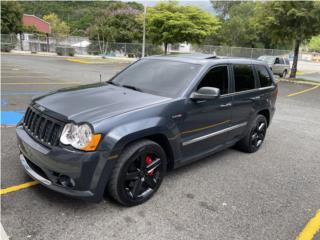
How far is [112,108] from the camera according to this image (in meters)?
3.29

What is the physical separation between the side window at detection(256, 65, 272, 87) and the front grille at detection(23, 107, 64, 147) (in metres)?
3.75

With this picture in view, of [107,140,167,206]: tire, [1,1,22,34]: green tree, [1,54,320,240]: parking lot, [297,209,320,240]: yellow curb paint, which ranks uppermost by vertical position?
[1,1,22,34]: green tree

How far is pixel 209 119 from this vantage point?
164 inches

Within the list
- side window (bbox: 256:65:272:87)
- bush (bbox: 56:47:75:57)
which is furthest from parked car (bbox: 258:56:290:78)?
bush (bbox: 56:47:75:57)

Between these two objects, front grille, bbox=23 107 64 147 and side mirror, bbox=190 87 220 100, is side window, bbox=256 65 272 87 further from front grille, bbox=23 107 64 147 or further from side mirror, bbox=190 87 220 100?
front grille, bbox=23 107 64 147

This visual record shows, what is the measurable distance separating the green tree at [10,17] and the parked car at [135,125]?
45647mm

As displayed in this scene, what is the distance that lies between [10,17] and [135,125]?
48025 millimetres

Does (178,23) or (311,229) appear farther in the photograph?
(178,23)

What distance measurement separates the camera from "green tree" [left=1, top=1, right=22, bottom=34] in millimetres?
42438

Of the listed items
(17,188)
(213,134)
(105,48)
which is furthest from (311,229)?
(105,48)

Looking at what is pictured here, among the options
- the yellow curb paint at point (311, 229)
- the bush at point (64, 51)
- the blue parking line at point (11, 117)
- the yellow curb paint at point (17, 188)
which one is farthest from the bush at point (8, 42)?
the yellow curb paint at point (311, 229)

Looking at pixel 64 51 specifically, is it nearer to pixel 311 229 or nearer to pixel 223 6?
pixel 311 229

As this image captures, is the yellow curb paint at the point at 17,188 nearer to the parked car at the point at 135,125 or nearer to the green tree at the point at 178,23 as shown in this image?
the parked car at the point at 135,125

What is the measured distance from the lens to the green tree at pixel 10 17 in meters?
42.4
